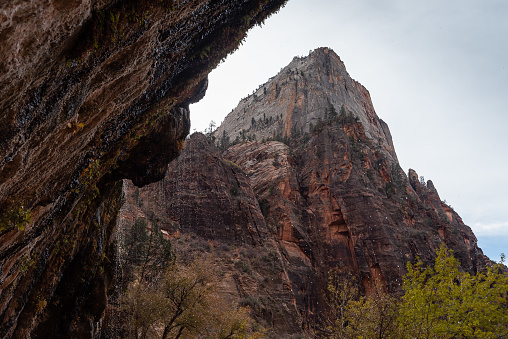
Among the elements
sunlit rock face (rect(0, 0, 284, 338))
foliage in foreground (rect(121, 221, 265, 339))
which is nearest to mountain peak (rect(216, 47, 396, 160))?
foliage in foreground (rect(121, 221, 265, 339))

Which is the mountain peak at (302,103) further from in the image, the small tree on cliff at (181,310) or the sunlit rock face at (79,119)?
the sunlit rock face at (79,119)

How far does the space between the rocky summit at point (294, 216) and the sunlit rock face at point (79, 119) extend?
739 inches

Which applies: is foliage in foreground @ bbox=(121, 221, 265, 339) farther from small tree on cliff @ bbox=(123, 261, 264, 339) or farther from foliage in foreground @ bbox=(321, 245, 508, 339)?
foliage in foreground @ bbox=(321, 245, 508, 339)

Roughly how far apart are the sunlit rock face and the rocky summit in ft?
61.6

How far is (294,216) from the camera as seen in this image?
5038cm

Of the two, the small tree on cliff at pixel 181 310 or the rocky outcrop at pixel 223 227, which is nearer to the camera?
the small tree on cliff at pixel 181 310

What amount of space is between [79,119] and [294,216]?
A: 4561cm

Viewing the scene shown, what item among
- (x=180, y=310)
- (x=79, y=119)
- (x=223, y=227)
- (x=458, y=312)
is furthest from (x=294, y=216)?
(x=79, y=119)

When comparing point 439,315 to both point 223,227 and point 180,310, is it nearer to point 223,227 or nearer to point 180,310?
point 180,310

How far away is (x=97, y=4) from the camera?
15.9 feet

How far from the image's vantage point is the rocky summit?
3616 cm

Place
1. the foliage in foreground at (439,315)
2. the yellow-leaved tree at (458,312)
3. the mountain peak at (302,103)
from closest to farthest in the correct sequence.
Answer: the foliage in foreground at (439,315) → the yellow-leaved tree at (458,312) → the mountain peak at (302,103)

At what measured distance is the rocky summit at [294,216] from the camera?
3616 centimetres

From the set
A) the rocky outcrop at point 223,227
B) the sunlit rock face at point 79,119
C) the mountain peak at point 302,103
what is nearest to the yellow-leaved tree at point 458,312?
the sunlit rock face at point 79,119
